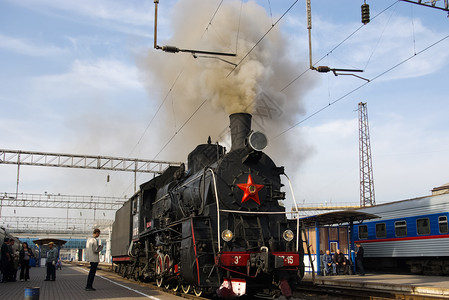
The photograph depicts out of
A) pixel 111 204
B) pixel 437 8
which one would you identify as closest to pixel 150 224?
pixel 437 8

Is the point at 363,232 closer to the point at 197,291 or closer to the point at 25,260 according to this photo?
the point at 197,291

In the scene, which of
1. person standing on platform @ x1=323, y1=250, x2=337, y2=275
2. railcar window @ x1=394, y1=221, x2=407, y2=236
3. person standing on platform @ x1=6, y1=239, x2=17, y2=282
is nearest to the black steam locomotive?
person standing on platform @ x1=6, y1=239, x2=17, y2=282

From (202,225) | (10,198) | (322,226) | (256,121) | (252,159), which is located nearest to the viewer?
(202,225)

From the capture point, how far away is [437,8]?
35.5ft

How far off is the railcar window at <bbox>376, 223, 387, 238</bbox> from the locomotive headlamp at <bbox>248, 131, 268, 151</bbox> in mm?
12254

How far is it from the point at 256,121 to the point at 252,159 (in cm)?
344

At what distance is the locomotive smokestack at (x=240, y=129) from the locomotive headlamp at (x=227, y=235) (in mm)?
2121

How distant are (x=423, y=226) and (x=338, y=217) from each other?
3369 millimetres

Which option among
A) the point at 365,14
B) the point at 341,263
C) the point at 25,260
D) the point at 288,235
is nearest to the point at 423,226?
the point at 341,263

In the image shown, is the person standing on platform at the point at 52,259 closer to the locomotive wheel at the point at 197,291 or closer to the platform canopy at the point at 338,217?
the locomotive wheel at the point at 197,291

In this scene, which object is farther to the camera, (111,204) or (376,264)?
(111,204)

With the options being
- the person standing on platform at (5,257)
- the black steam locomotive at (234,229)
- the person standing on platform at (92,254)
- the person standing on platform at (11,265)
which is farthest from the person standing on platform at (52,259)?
the black steam locomotive at (234,229)

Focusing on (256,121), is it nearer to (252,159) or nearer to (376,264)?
→ (252,159)

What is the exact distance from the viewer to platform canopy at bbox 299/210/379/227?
54.4 feet
